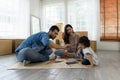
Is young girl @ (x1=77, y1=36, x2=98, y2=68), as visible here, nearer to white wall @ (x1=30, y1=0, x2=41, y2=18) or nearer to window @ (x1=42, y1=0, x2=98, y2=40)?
white wall @ (x1=30, y1=0, x2=41, y2=18)

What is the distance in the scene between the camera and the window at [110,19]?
7836 mm

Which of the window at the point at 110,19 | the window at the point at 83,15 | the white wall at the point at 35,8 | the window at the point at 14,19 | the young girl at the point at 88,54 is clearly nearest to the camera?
the young girl at the point at 88,54

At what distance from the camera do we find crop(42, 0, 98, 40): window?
8055mm

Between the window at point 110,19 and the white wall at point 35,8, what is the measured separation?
8.38 feet

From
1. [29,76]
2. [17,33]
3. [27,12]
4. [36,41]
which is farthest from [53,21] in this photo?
[29,76]

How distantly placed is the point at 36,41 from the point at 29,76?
1.26m

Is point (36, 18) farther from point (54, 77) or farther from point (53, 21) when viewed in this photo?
point (54, 77)

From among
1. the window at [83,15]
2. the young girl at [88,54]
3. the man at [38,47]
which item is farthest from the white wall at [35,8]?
the young girl at [88,54]

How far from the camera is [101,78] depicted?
8.18ft

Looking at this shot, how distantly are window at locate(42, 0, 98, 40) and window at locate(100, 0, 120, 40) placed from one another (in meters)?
0.30

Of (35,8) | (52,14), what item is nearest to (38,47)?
(35,8)

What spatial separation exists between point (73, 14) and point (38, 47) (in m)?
4.81

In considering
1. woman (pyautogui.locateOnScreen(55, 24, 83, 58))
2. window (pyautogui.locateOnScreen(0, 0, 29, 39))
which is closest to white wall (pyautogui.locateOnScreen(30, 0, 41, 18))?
window (pyautogui.locateOnScreen(0, 0, 29, 39))

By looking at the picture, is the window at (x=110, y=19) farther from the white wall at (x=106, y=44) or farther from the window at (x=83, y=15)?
the window at (x=83, y=15)
